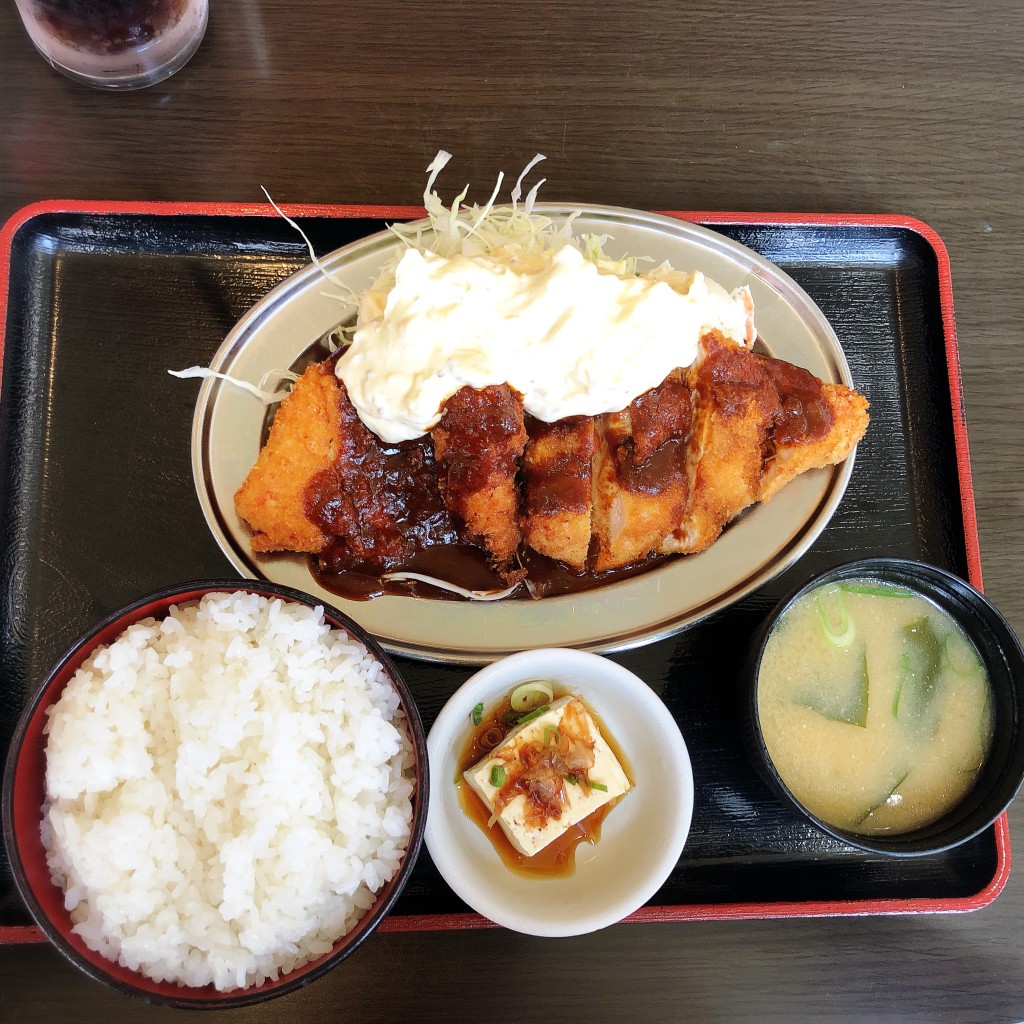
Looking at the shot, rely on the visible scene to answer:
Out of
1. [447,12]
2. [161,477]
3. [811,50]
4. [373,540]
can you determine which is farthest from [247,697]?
[811,50]

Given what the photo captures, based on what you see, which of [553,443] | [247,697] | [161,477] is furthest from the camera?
[161,477]

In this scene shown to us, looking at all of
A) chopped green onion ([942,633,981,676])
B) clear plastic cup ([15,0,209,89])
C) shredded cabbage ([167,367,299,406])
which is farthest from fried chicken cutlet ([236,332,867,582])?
clear plastic cup ([15,0,209,89])

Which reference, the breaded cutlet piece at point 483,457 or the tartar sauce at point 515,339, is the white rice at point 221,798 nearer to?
the breaded cutlet piece at point 483,457

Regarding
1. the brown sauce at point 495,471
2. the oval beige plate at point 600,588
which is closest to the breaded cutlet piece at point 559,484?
the brown sauce at point 495,471

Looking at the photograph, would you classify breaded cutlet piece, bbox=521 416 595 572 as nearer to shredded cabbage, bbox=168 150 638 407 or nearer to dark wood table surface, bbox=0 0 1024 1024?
shredded cabbage, bbox=168 150 638 407

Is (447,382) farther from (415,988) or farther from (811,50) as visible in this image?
(811,50)
